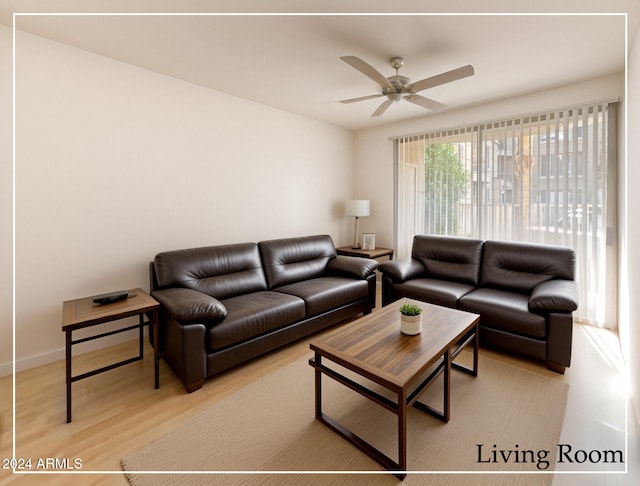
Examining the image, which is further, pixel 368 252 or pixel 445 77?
pixel 368 252

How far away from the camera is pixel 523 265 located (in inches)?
126

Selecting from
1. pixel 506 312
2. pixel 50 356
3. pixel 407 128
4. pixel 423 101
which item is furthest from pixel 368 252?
pixel 50 356

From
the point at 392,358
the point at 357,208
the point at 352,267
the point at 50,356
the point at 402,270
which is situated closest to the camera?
the point at 392,358

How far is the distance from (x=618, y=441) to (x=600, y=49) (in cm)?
290

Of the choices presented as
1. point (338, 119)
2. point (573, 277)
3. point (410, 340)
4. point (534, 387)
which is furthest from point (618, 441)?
point (338, 119)

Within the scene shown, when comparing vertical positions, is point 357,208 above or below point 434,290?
above

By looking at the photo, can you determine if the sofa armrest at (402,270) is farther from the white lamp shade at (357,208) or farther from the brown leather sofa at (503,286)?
the white lamp shade at (357,208)

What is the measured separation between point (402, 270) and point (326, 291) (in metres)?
0.95

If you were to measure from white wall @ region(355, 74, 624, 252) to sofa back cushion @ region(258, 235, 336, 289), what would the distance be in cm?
138

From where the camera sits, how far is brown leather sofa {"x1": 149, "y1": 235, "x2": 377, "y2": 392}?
222 cm

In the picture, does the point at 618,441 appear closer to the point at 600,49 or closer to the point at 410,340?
the point at 410,340

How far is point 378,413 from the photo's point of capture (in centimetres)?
197

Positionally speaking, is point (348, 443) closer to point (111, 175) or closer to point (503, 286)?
point (503, 286)

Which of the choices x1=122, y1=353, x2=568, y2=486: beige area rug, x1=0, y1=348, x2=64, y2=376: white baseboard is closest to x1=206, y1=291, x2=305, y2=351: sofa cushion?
x1=122, y1=353, x2=568, y2=486: beige area rug
